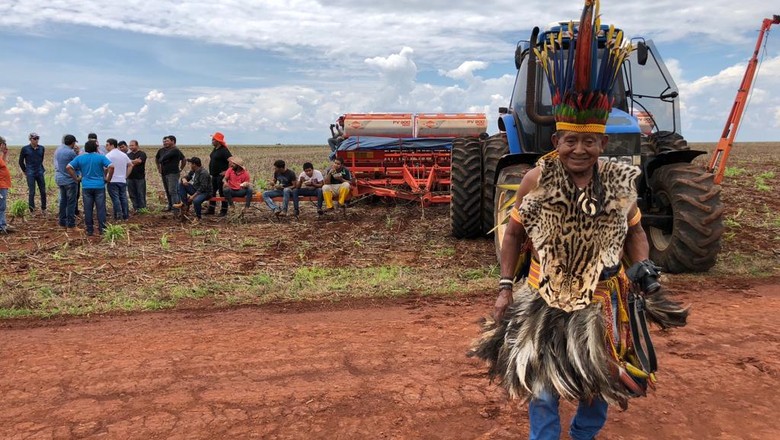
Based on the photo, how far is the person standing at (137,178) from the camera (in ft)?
39.8

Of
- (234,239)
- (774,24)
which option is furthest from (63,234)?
(774,24)

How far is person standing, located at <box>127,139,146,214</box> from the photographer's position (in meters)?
12.1

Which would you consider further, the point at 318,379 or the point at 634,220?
the point at 318,379

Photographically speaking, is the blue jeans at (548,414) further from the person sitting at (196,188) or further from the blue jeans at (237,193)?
the person sitting at (196,188)

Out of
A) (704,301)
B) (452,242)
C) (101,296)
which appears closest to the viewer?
(704,301)

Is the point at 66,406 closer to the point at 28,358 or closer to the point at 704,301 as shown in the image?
the point at 28,358

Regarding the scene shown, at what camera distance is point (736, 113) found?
26.8 ft

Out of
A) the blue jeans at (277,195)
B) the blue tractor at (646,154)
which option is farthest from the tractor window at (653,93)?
the blue jeans at (277,195)

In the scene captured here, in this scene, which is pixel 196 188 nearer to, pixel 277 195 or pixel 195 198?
pixel 195 198

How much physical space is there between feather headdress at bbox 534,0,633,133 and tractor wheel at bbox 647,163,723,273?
429cm

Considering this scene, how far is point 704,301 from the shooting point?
5641mm

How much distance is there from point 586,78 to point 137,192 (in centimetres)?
1157

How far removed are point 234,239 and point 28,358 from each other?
4.98 metres

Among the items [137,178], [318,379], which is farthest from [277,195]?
[318,379]
